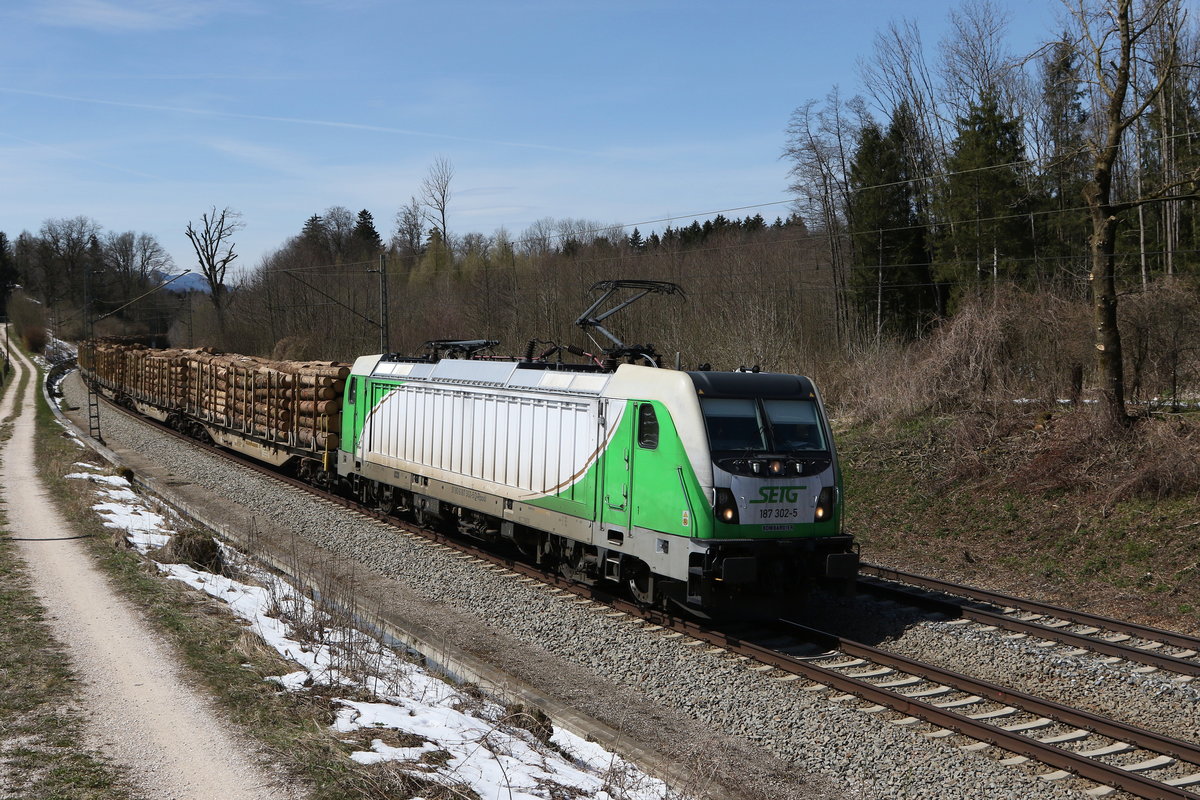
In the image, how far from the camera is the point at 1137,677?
387 inches

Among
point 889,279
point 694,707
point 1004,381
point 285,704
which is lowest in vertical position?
point 694,707

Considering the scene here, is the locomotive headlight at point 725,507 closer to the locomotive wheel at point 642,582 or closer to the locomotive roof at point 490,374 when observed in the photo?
the locomotive wheel at point 642,582

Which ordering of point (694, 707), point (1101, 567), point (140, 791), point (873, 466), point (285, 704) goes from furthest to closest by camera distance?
1. point (873, 466)
2. point (1101, 567)
3. point (694, 707)
4. point (285, 704)
5. point (140, 791)

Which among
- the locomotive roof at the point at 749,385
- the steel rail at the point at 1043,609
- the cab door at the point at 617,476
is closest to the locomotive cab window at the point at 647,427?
the cab door at the point at 617,476

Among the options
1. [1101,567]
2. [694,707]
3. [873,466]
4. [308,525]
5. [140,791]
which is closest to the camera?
[140,791]

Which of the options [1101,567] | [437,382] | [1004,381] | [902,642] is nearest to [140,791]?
[902,642]

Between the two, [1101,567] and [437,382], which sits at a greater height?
[437,382]

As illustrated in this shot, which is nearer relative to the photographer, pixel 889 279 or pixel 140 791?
pixel 140 791

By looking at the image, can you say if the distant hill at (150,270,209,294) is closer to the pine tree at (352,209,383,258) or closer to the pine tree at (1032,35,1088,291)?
the pine tree at (352,209,383,258)

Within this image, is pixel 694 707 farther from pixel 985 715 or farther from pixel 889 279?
pixel 889 279

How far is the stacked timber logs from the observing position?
2288cm

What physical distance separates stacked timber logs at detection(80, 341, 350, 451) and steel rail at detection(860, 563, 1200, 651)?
44.5 feet

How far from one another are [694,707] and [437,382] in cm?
953

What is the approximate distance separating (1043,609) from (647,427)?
5.71 m
